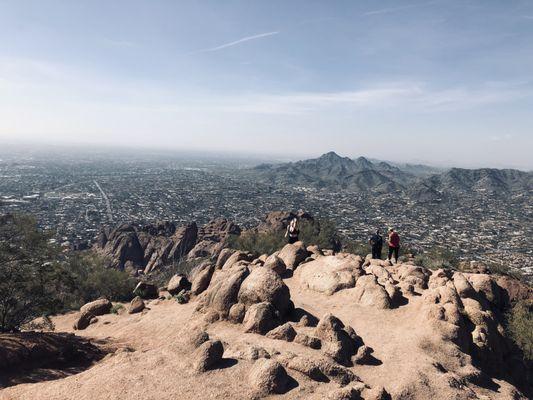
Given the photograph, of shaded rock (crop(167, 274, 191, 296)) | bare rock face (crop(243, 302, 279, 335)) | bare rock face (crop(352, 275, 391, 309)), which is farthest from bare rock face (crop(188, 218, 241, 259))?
bare rock face (crop(243, 302, 279, 335))

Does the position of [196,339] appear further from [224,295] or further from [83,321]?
[83,321]

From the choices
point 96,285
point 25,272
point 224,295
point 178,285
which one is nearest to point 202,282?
point 178,285

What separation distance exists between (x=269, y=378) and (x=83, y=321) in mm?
23092

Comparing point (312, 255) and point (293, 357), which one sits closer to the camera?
point (293, 357)

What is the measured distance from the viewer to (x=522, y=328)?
29953 mm

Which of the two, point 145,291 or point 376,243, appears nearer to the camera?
point 376,243

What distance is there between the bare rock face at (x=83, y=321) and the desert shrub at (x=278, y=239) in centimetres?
3721

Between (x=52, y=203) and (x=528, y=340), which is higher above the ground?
(x=528, y=340)

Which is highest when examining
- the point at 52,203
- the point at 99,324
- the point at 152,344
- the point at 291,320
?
the point at 291,320

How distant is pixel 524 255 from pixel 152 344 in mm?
106761

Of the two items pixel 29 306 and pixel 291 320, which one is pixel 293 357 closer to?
pixel 291 320

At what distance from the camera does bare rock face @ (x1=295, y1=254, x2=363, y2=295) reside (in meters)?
27.9

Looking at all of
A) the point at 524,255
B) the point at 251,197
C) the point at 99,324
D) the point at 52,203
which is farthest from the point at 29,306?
the point at 251,197

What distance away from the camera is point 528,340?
97.0 ft
